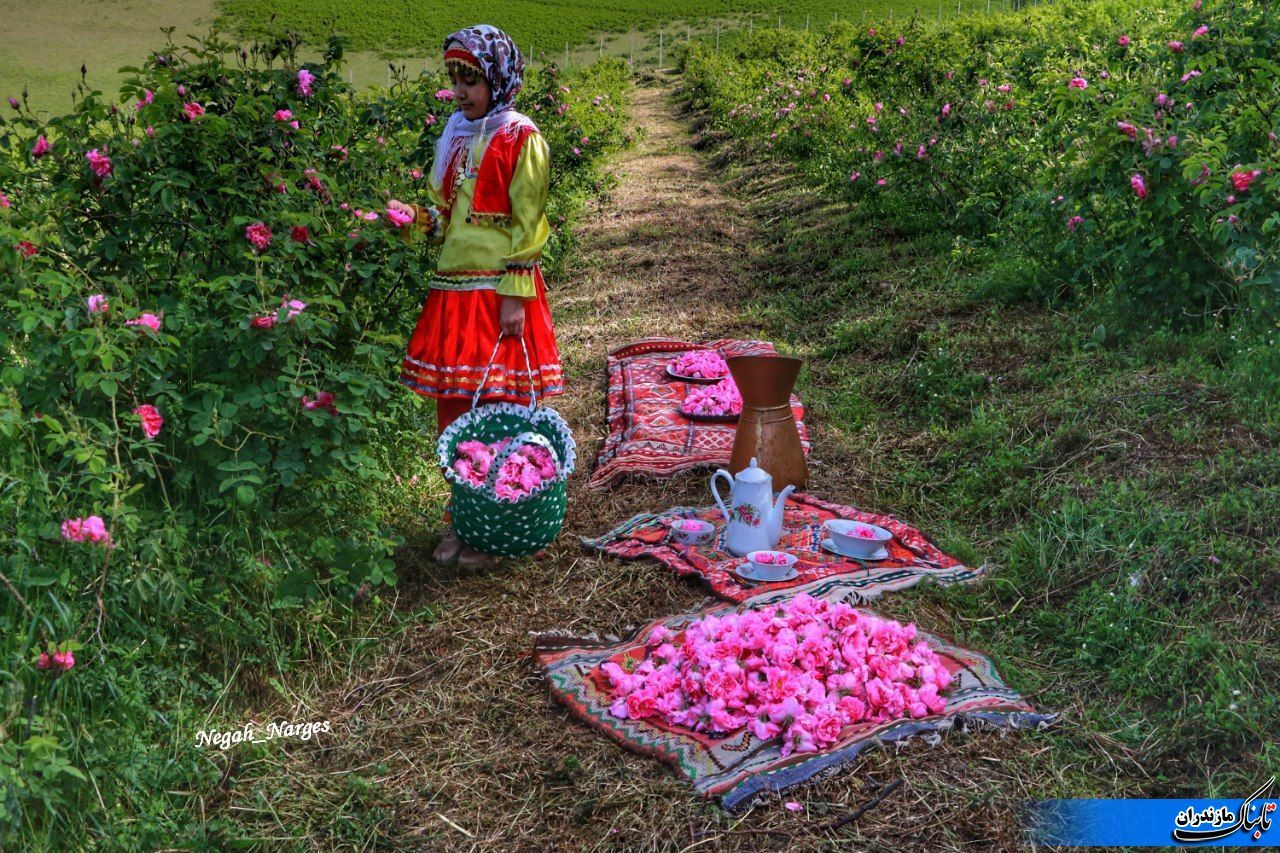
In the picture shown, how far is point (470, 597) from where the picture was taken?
3598 millimetres

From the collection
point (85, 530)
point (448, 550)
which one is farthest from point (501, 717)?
point (85, 530)

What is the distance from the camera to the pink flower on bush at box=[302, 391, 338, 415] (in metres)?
2.96

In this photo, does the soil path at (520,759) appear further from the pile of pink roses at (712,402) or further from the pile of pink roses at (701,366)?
the pile of pink roses at (701,366)

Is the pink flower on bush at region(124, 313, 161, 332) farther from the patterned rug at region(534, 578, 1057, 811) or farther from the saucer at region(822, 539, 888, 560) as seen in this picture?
the saucer at region(822, 539, 888, 560)

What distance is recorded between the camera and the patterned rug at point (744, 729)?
8.41ft

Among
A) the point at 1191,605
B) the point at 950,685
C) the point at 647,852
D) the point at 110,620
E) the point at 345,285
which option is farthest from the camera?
the point at 345,285

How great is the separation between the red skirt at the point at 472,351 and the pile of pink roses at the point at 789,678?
1109 mm

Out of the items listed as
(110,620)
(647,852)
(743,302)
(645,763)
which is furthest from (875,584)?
(743,302)

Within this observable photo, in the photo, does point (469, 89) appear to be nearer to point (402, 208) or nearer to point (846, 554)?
point (402, 208)

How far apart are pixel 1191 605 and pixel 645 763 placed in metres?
1.72

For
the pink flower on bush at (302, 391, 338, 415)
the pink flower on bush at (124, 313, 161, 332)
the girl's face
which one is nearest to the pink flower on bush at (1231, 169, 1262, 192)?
the girl's face

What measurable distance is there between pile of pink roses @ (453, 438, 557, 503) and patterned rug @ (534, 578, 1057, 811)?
0.54 meters

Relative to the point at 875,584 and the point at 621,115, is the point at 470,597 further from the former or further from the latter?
the point at 621,115

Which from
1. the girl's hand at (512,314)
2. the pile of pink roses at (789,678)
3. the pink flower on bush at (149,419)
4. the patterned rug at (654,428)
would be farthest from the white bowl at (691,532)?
the pink flower on bush at (149,419)
